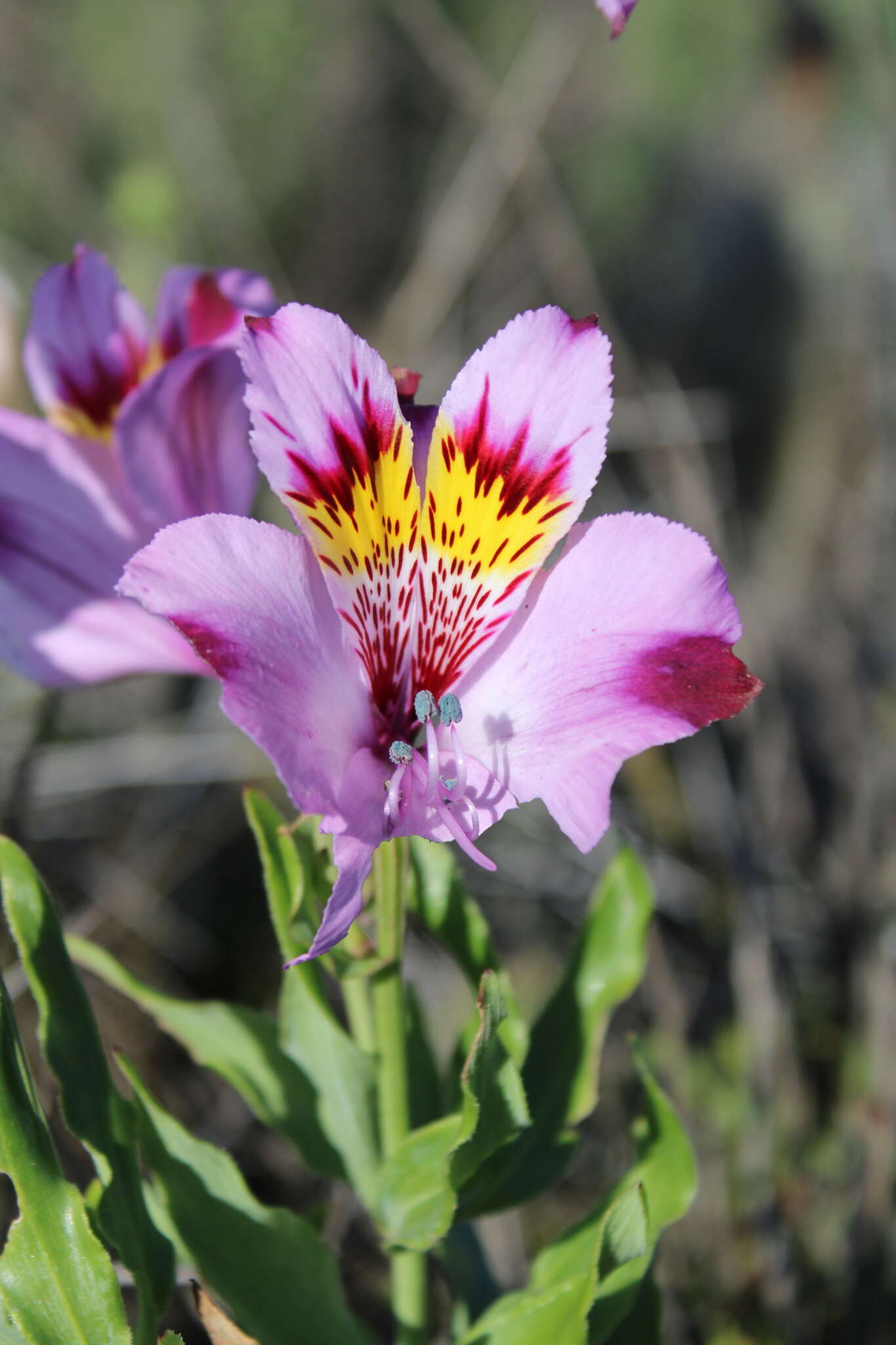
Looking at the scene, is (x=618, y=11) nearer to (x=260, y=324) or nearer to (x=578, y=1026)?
(x=260, y=324)

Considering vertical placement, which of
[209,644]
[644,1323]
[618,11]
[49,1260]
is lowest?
[644,1323]

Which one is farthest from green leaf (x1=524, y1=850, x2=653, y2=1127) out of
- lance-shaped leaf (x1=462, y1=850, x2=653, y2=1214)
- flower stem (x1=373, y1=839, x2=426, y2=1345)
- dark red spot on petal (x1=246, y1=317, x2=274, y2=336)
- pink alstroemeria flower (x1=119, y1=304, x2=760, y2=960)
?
dark red spot on petal (x1=246, y1=317, x2=274, y2=336)

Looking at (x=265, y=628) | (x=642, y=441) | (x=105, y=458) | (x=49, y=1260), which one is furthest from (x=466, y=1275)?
(x=642, y=441)

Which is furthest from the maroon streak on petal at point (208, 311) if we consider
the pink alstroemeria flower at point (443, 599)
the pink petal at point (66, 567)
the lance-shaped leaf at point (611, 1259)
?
the lance-shaped leaf at point (611, 1259)

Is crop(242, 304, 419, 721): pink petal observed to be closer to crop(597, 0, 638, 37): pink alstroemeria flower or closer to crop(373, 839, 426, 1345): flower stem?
crop(373, 839, 426, 1345): flower stem

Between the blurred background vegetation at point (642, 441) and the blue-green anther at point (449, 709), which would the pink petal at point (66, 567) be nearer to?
the blue-green anther at point (449, 709)

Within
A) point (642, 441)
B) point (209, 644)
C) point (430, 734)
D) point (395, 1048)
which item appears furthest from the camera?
point (642, 441)

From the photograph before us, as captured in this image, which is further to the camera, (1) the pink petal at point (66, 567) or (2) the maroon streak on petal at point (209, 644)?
(1) the pink petal at point (66, 567)
